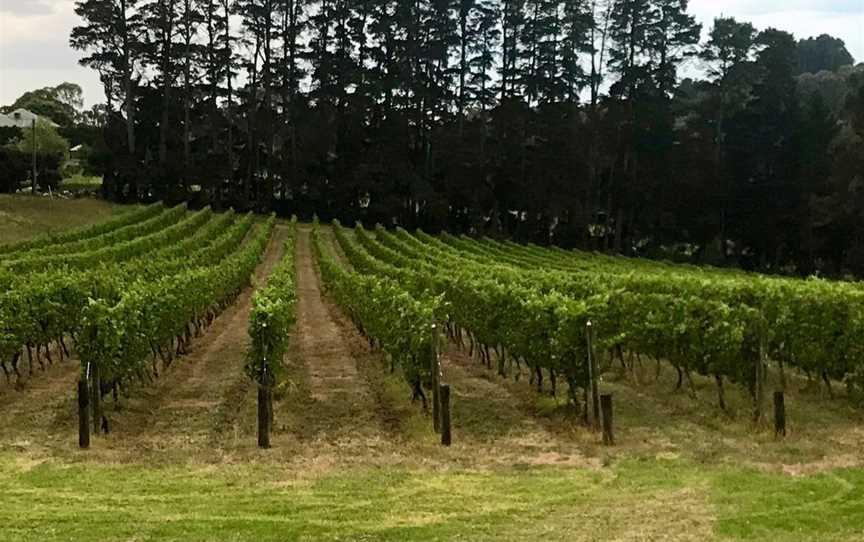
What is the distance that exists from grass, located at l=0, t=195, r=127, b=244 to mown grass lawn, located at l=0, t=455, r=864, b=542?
113 ft

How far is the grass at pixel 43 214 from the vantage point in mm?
43875

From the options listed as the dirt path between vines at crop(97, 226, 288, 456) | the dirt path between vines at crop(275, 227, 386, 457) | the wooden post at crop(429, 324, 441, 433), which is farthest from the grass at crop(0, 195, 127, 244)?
the wooden post at crop(429, 324, 441, 433)

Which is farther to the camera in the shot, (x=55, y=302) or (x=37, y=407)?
(x=55, y=302)

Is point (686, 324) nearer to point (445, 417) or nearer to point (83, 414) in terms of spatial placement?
point (445, 417)

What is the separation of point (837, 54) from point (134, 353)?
4928 inches

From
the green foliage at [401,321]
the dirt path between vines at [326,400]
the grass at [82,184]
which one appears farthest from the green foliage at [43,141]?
the green foliage at [401,321]

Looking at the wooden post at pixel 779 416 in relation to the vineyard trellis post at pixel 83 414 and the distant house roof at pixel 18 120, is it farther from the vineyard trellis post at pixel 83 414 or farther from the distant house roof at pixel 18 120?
the distant house roof at pixel 18 120

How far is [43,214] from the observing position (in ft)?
161

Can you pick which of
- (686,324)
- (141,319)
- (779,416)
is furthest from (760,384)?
(141,319)

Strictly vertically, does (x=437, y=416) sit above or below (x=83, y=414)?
below

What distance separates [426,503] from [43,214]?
149ft

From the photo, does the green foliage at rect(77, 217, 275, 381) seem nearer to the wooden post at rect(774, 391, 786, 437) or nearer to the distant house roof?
the wooden post at rect(774, 391, 786, 437)

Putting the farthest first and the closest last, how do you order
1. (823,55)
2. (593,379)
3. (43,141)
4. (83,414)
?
(823,55) < (43,141) < (593,379) < (83,414)

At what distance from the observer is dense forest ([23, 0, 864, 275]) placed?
199ft
